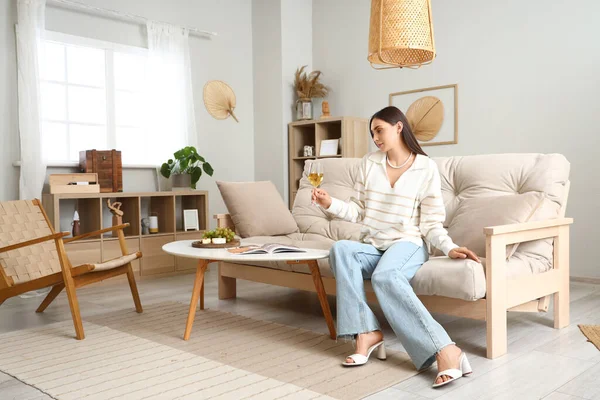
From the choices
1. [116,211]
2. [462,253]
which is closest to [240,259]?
[462,253]

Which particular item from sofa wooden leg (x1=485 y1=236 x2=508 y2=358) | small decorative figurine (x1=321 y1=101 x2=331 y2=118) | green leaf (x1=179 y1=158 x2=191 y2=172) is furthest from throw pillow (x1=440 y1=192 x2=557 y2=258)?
small decorative figurine (x1=321 y1=101 x2=331 y2=118)

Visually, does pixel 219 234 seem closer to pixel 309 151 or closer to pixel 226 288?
pixel 226 288

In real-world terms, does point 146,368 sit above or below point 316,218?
below

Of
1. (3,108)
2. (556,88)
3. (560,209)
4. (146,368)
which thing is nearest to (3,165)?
(3,108)

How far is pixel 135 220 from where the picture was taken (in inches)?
194

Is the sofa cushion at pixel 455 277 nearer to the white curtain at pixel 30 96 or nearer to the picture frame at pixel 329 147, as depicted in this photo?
the picture frame at pixel 329 147

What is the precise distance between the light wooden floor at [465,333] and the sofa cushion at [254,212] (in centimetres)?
47

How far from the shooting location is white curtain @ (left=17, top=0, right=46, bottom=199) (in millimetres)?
4438

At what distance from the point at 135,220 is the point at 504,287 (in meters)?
3.38

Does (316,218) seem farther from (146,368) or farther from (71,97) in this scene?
(71,97)

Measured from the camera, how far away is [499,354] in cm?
246

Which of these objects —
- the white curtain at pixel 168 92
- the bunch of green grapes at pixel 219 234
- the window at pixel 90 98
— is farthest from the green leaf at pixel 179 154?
the bunch of green grapes at pixel 219 234

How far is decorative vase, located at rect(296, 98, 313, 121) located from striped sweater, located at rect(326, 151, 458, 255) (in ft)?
10.7

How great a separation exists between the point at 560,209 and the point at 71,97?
156 inches
